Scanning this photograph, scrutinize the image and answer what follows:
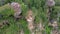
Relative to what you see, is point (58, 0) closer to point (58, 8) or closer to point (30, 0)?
point (58, 8)

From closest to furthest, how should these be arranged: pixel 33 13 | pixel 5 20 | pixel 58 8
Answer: pixel 5 20
pixel 33 13
pixel 58 8

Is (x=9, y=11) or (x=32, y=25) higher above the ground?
(x=9, y=11)

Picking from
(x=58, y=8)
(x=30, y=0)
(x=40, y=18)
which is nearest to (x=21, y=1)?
(x=30, y=0)

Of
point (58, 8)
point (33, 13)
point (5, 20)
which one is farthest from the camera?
point (58, 8)

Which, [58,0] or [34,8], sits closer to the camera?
[34,8]

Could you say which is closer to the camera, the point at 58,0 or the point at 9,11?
the point at 9,11

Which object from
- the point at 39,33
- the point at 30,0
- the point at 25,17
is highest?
the point at 30,0

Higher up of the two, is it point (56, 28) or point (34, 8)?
point (34, 8)

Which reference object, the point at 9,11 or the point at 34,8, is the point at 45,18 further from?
the point at 9,11

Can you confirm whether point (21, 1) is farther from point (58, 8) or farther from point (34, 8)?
point (58, 8)
